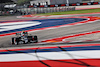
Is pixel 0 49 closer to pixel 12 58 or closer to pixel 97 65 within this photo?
pixel 12 58

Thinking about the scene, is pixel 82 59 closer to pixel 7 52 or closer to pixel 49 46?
pixel 49 46

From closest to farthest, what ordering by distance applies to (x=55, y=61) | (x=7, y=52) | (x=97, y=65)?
(x=97, y=65) < (x=55, y=61) < (x=7, y=52)

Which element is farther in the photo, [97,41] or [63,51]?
[97,41]

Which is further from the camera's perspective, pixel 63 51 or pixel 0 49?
pixel 0 49

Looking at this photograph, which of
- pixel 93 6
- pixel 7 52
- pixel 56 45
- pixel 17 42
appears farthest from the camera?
pixel 93 6

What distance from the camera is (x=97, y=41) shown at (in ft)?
40.5

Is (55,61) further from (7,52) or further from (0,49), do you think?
(0,49)

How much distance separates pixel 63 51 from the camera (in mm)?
10781

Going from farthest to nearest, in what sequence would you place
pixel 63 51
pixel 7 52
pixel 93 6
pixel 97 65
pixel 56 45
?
pixel 93 6 < pixel 56 45 < pixel 7 52 < pixel 63 51 < pixel 97 65

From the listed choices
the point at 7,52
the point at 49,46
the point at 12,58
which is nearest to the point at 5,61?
the point at 12,58

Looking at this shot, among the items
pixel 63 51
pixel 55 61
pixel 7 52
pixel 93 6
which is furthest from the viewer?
pixel 93 6

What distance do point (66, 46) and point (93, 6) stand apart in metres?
31.5

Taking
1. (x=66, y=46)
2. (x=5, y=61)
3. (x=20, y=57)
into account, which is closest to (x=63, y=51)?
(x=66, y=46)

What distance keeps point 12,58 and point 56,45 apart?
356 cm
